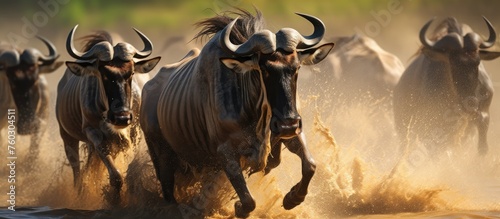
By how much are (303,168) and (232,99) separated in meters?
0.76

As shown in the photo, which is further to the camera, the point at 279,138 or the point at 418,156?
the point at 418,156

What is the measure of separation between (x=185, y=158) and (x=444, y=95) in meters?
5.14

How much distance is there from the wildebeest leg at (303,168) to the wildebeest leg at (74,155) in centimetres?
372

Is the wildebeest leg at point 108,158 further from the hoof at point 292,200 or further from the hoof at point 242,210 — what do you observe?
the hoof at point 292,200

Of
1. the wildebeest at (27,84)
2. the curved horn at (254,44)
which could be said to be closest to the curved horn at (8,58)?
the wildebeest at (27,84)

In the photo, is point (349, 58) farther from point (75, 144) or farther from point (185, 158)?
point (185, 158)

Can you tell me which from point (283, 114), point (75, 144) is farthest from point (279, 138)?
point (75, 144)

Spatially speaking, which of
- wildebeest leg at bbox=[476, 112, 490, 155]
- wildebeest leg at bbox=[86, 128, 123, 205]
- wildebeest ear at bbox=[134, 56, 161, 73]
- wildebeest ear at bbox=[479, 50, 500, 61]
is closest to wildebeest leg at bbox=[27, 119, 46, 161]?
wildebeest leg at bbox=[86, 128, 123, 205]

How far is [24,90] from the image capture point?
14836 millimetres

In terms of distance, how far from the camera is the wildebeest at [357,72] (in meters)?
15.6

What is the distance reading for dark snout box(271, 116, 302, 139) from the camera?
21.2 ft

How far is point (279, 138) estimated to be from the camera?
6.66 meters

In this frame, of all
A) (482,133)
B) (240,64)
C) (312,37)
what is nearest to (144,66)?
(312,37)

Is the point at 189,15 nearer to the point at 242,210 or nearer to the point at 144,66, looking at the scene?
the point at 144,66
